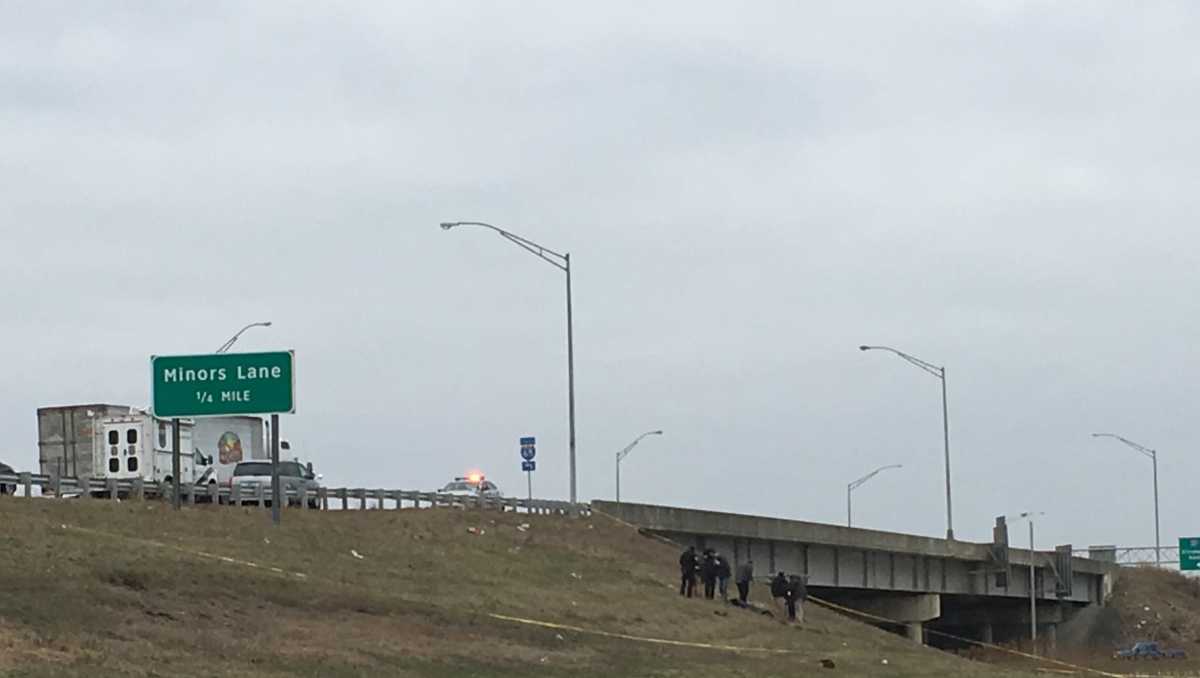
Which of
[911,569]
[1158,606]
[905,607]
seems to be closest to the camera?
[911,569]

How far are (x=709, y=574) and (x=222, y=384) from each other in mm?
13073

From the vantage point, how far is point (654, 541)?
62.9 meters

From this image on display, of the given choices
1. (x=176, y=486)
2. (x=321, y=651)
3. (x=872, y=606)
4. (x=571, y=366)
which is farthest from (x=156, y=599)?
(x=872, y=606)

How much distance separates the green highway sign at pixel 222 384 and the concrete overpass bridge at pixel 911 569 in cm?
1629

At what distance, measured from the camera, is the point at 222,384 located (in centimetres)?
5169

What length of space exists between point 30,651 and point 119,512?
20803mm

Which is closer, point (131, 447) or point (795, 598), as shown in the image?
point (795, 598)

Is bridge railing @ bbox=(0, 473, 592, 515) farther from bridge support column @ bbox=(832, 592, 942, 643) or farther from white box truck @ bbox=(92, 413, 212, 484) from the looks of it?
bridge support column @ bbox=(832, 592, 942, 643)

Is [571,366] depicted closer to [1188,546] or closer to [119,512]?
[119,512]

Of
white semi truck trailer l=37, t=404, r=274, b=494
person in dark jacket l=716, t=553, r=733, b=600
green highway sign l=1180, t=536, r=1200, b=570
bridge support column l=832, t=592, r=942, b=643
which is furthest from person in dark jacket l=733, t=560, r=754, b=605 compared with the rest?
green highway sign l=1180, t=536, r=1200, b=570

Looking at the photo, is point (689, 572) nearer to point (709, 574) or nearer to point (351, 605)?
point (709, 574)

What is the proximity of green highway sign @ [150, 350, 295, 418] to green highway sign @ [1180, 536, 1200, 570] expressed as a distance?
7202 centimetres

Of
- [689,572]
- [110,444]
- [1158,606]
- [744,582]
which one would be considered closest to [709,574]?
[689,572]

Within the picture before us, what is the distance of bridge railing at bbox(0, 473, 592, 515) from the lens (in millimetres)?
50594
